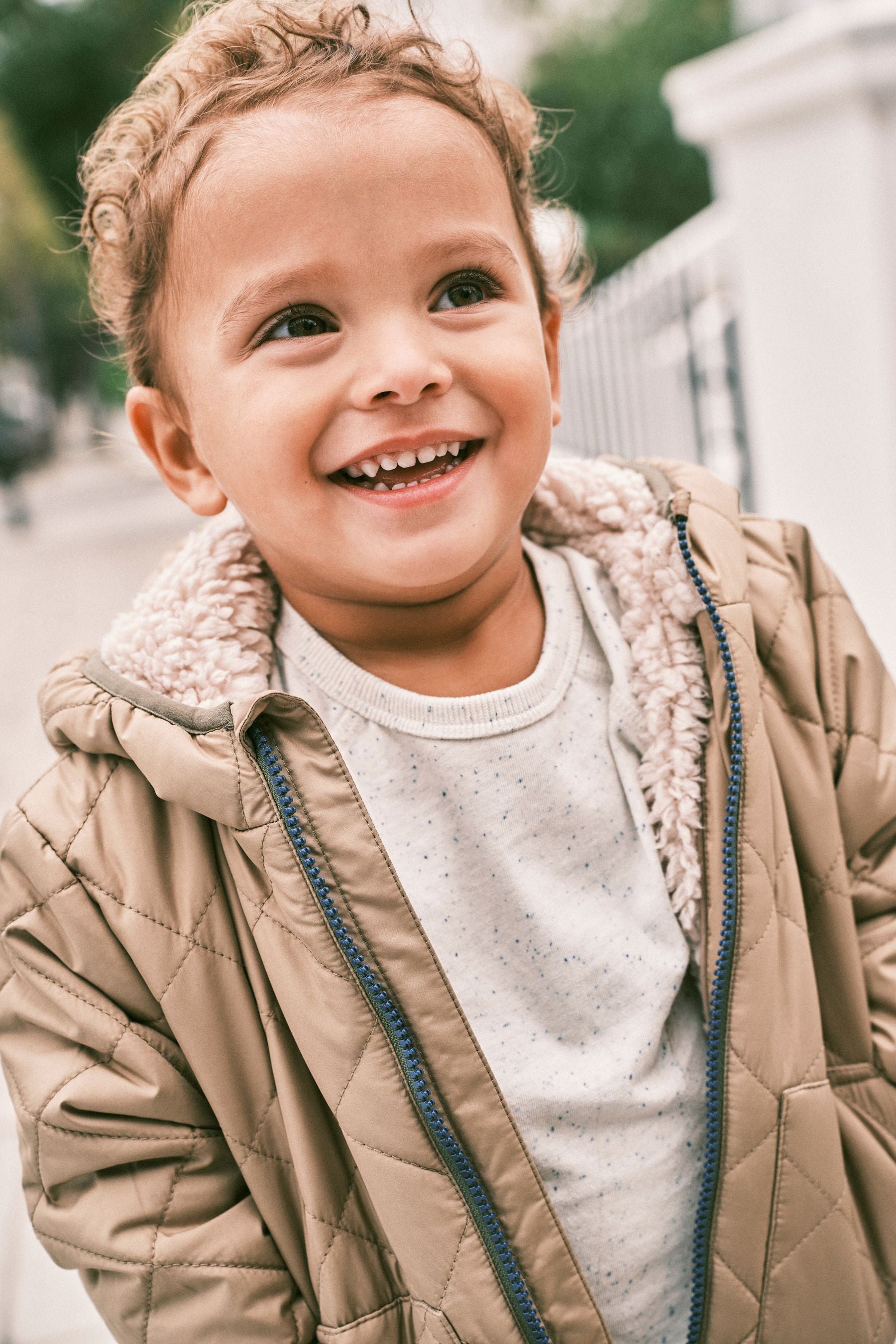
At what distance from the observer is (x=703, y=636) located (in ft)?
4.59

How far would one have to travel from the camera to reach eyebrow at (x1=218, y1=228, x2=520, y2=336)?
4.05 ft

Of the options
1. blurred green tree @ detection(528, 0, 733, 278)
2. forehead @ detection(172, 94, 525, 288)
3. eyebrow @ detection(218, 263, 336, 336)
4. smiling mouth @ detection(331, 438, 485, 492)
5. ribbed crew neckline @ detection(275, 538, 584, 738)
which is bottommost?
ribbed crew neckline @ detection(275, 538, 584, 738)

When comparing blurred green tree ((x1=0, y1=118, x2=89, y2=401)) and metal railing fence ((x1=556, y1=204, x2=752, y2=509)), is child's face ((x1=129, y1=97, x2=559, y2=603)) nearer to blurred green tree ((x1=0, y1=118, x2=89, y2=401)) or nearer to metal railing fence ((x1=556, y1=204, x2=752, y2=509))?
metal railing fence ((x1=556, y1=204, x2=752, y2=509))

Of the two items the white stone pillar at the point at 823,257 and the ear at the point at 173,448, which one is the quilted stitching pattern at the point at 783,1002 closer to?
the ear at the point at 173,448

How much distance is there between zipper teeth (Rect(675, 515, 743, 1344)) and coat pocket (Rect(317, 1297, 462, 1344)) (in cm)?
30

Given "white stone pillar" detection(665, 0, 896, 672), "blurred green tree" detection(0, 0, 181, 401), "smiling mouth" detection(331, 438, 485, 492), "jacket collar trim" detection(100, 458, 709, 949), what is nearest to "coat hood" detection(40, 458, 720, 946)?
"jacket collar trim" detection(100, 458, 709, 949)

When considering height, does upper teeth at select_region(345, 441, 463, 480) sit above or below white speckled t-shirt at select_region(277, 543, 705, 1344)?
above

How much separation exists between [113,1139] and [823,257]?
274 centimetres

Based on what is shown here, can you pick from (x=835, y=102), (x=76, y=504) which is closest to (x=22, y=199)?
(x=76, y=504)

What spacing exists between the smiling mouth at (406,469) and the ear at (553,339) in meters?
0.26

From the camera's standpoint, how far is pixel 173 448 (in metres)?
1.49

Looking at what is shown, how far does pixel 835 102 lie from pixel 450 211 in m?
2.05

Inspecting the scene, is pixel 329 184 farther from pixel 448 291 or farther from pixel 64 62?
pixel 64 62

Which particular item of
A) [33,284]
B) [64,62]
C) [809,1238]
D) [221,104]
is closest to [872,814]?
[809,1238]
